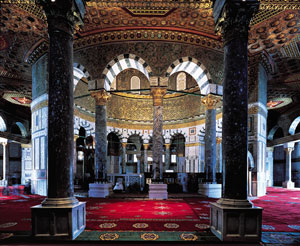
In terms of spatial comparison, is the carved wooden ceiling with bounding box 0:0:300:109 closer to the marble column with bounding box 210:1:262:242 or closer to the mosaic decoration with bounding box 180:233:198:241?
the marble column with bounding box 210:1:262:242

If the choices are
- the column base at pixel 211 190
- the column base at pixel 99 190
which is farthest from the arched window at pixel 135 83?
the column base at pixel 211 190

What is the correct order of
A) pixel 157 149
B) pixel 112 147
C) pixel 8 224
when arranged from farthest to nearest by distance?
pixel 112 147
pixel 157 149
pixel 8 224

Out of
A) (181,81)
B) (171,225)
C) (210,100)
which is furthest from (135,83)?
(171,225)

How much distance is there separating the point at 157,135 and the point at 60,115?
16.3ft

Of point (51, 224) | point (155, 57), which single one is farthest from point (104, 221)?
point (155, 57)

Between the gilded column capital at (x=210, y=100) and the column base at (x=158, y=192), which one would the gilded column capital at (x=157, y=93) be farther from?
the column base at (x=158, y=192)

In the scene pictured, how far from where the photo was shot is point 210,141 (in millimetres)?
8859

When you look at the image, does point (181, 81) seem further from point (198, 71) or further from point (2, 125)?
point (2, 125)

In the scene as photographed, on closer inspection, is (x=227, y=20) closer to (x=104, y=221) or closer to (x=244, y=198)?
(x=244, y=198)

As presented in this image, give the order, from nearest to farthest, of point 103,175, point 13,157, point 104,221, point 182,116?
point 104,221, point 103,175, point 182,116, point 13,157

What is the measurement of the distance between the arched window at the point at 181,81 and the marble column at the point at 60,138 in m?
12.8

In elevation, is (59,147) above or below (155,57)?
below

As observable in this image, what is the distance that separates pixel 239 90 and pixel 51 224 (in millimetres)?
3418

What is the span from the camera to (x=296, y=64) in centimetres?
994
